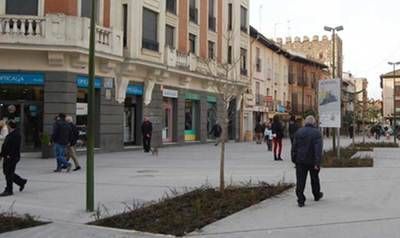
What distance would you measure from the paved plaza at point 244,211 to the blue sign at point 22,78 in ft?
14.8

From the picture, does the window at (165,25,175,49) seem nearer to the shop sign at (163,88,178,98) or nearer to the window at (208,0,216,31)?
the shop sign at (163,88,178,98)

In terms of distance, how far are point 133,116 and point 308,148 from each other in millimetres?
19853

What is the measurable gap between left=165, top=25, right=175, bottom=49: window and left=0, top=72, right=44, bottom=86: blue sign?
401 inches

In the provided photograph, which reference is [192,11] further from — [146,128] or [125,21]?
[146,128]

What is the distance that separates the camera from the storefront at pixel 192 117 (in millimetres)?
36094

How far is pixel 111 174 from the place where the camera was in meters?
16.7

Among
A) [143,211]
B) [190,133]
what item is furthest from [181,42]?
[143,211]

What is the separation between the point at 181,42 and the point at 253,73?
16560 millimetres

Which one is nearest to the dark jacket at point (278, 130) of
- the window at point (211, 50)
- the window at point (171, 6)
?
the window at point (171, 6)

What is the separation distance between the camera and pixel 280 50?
5841 cm

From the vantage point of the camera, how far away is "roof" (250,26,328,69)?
48600 mm

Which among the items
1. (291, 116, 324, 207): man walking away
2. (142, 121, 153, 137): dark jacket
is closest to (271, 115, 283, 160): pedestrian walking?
(142, 121, 153, 137): dark jacket

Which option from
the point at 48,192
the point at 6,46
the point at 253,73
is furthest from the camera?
the point at 253,73

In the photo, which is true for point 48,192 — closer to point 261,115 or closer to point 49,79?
point 49,79
